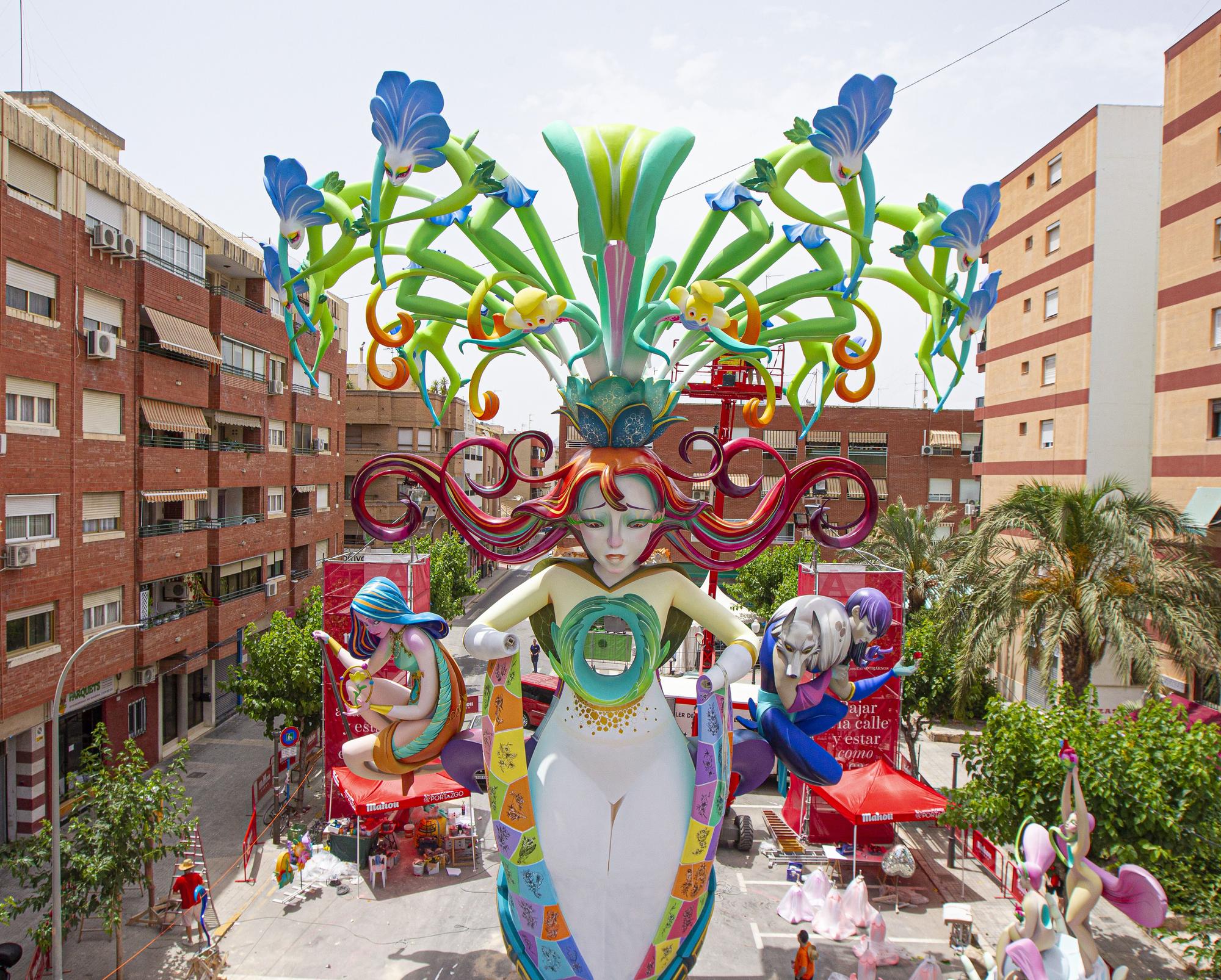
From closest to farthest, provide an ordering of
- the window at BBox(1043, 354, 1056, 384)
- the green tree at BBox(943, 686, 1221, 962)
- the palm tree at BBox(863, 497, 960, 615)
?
the green tree at BBox(943, 686, 1221, 962)
the palm tree at BBox(863, 497, 960, 615)
the window at BBox(1043, 354, 1056, 384)

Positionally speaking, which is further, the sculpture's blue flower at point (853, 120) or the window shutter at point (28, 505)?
the window shutter at point (28, 505)

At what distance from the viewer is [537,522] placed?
8695 mm

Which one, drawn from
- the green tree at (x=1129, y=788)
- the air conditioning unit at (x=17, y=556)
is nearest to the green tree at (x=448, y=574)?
the air conditioning unit at (x=17, y=556)

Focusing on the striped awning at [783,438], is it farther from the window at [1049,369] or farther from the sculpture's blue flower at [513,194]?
the sculpture's blue flower at [513,194]

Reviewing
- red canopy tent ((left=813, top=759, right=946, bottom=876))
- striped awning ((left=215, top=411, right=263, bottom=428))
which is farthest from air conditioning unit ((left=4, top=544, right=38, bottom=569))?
red canopy tent ((left=813, top=759, right=946, bottom=876))

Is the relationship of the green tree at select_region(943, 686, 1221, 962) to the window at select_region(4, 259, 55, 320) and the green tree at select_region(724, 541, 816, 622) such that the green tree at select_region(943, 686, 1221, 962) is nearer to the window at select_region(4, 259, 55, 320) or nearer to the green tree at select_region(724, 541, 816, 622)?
the green tree at select_region(724, 541, 816, 622)

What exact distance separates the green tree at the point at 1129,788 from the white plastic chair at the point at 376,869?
974 centimetres

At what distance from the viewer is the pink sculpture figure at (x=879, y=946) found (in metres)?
12.7

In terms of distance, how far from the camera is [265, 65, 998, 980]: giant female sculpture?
7941 millimetres

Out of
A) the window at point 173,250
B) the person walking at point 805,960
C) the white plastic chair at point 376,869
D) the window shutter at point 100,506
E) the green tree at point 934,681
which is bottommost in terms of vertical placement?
the white plastic chair at point 376,869

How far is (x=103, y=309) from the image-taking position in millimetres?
20000

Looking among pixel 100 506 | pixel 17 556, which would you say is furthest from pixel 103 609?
pixel 17 556

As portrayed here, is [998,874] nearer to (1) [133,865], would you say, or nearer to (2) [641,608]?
(2) [641,608]

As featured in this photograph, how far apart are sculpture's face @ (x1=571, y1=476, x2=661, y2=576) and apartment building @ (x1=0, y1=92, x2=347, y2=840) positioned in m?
12.9
